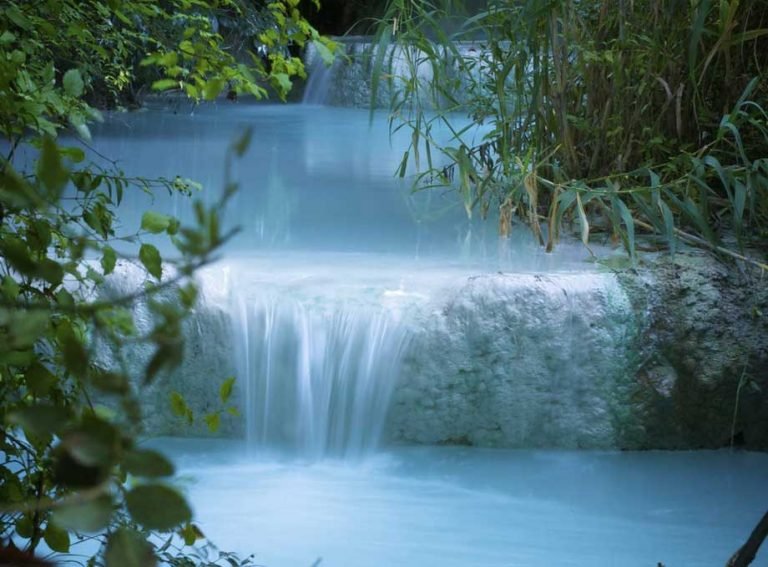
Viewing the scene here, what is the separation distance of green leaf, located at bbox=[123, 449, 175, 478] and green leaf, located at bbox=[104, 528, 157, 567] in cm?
2

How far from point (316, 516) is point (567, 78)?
1.94 m

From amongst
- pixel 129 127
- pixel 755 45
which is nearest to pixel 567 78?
pixel 755 45

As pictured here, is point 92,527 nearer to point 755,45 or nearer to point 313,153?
point 755,45

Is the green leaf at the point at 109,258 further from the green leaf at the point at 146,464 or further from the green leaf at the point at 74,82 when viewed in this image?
the green leaf at the point at 146,464

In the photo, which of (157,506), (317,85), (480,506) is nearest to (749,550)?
(157,506)

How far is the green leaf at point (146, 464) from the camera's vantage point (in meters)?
0.34

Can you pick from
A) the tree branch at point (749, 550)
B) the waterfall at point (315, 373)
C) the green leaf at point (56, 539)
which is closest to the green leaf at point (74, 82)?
the green leaf at point (56, 539)

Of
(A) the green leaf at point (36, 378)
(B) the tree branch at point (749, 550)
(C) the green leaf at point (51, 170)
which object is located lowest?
(B) the tree branch at point (749, 550)

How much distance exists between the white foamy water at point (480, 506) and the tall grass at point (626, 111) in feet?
2.29

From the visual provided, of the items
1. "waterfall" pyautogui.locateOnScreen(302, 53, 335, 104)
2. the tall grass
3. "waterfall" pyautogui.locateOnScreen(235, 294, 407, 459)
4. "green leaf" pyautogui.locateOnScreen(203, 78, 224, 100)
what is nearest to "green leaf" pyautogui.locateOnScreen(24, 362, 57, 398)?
"green leaf" pyautogui.locateOnScreen(203, 78, 224, 100)

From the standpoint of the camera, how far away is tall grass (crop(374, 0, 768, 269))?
10.9ft

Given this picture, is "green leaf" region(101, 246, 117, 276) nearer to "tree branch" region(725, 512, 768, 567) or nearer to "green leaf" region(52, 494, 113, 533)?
"tree branch" region(725, 512, 768, 567)

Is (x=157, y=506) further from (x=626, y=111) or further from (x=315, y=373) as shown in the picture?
(x=626, y=111)

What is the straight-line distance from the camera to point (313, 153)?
20.6 ft
